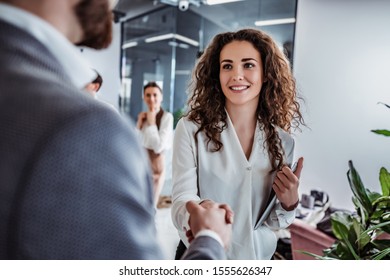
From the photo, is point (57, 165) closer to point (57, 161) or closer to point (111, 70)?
point (57, 161)

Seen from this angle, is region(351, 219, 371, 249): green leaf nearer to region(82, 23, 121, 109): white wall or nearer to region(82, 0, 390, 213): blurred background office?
region(82, 0, 390, 213): blurred background office

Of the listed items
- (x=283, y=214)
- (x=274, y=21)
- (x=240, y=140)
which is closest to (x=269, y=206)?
(x=283, y=214)


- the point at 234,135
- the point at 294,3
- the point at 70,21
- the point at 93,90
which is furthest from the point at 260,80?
the point at 70,21

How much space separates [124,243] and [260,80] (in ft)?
1.74

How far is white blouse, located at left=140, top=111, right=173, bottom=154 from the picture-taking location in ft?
2.76

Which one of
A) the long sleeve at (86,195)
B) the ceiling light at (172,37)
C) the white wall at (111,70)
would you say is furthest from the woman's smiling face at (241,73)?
the long sleeve at (86,195)

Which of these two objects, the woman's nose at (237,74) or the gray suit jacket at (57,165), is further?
the woman's nose at (237,74)

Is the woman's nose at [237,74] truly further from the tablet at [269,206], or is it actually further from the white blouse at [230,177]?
the tablet at [269,206]

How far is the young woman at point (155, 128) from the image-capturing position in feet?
2.76

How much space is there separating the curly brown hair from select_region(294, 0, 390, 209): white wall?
0.07 meters

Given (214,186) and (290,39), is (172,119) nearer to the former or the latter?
(214,186)

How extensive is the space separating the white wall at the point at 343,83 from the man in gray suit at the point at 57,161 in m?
0.58

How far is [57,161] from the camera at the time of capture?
351 mm

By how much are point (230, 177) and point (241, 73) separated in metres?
0.22
